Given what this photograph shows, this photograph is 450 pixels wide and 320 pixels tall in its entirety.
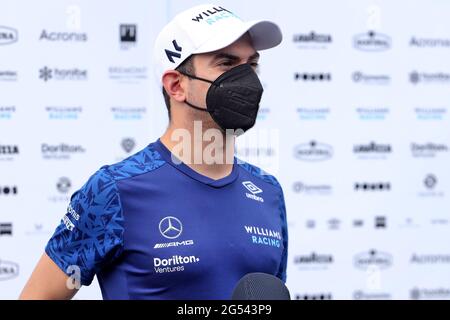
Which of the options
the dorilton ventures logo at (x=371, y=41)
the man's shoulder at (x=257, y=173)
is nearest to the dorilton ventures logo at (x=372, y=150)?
the dorilton ventures logo at (x=371, y=41)

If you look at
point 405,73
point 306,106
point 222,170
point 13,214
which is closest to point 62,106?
point 13,214

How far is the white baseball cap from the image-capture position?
1790 millimetres

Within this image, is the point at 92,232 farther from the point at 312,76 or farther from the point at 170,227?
the point at 312,76

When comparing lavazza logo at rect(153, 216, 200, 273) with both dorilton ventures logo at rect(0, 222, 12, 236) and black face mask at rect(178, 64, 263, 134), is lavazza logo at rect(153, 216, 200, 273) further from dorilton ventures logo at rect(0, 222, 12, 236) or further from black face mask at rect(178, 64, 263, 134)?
dorilton ventures logo at rect(0, 222, 12, 236)

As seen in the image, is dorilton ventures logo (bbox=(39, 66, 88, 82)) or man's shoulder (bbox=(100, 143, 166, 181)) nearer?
man's shoulder (bbox=(100, 143, 166, 181))

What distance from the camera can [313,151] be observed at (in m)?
3.92

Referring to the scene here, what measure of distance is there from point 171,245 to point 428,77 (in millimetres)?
2686

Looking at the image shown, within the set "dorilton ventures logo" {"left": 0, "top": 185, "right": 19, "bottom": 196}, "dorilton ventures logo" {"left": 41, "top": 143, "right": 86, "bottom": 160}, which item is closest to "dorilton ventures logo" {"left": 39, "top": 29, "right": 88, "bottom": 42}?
"dorilton ventures logo" {"left": 41, "top": 143, "right": 86, "bottom": 160}

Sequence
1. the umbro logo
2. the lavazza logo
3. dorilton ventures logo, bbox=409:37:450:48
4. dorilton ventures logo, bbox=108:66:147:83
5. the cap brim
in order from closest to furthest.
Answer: the lavazza logo, the cap brim, the umbro logo, dorilton ventures logo, bbox=108:66:147:83, dorilton ventures logo, bbox=409:37:450:48

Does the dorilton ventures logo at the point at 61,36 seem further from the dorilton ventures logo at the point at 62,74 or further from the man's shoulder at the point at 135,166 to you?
the man's shoulder at the point at 135,166

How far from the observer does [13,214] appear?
3.59m

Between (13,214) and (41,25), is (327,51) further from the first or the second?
(13,214)

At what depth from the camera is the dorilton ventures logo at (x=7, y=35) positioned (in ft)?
11.7

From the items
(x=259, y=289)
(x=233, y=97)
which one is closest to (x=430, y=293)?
(x=233, y=97)
